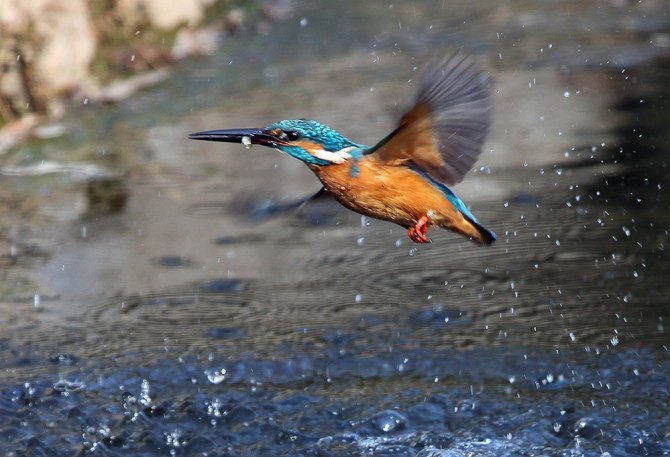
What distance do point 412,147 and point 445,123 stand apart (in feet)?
0.40

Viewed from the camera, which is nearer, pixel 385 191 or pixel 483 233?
pixel 385 191

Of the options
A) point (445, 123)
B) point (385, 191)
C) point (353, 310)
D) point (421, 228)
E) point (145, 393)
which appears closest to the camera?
point (445, 123)

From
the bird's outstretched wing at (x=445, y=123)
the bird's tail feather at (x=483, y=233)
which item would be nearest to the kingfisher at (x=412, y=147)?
the bird's outstretched wing at (x=445, y=123)

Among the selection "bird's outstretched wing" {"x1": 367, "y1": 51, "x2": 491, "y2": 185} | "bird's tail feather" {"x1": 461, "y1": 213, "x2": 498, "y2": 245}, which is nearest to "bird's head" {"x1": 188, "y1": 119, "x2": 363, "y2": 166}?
"bird's outstretched wing" {"x1": 367, "y1": 51, "x2": 491, "y2": 185}

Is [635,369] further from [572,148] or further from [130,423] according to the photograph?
[572,148]

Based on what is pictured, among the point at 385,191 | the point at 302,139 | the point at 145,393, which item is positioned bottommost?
the point at 145,393

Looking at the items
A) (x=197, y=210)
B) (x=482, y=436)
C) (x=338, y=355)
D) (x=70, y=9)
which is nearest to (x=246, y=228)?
(x=197, y=210)

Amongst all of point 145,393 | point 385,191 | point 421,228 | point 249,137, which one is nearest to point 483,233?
point 421,228

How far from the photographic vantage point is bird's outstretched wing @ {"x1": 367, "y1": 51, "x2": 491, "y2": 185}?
2.85 m

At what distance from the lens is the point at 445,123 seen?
115 inches

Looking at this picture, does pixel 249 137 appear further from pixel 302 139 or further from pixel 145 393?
pixel 145 393

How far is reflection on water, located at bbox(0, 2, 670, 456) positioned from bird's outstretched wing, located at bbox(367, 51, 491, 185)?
311 mm

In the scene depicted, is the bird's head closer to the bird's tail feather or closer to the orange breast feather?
the orange breast feather

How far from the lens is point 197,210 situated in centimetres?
536
